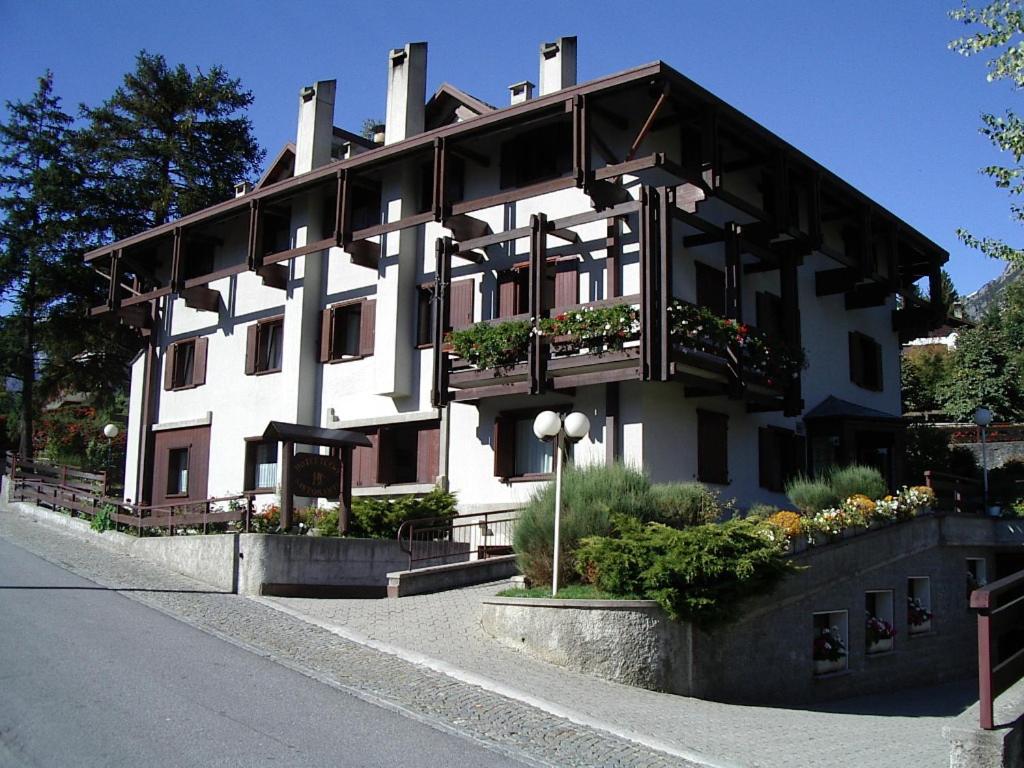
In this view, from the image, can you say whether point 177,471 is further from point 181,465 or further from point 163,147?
point 163,147

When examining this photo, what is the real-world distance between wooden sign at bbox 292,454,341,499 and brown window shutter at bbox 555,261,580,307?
17.6 feet

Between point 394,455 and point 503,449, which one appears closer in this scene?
point 503,449

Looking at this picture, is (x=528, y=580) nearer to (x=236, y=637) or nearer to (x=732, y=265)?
(x=236, y=637)

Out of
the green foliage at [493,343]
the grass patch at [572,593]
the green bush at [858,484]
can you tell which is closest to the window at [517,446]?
the green foliage at [493,343]

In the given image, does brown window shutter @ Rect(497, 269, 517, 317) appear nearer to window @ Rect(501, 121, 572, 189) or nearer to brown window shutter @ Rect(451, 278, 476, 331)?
brown window shutter @ Rect(451, 278, 476, 331)

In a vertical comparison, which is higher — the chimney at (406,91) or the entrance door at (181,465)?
the chimney at (406,91)

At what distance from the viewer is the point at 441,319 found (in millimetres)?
21891

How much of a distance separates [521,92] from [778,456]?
9776mm

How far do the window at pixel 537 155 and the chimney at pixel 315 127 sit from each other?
21.0ft

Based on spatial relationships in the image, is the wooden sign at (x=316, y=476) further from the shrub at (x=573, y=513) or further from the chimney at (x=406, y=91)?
the chimney at (x=406, y=91)

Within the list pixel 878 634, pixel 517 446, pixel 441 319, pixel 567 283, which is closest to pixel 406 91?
pixel 441 319

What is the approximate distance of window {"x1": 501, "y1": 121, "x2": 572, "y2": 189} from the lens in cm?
2189

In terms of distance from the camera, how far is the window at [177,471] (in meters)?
29.4

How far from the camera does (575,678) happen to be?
41.9 feet
